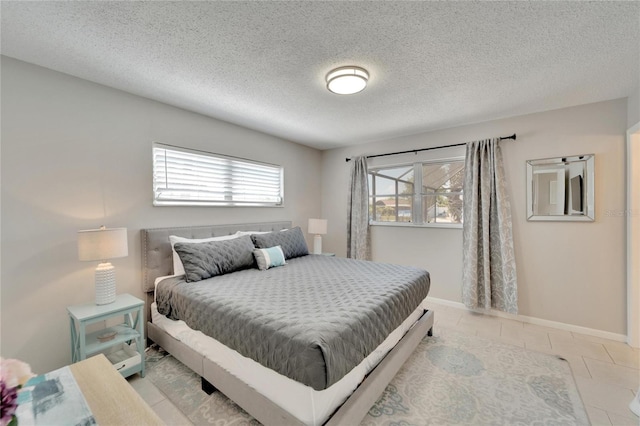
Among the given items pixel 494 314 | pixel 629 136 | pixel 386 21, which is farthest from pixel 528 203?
pixel 386 21

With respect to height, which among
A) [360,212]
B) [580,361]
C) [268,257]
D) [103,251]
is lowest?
[580,361]

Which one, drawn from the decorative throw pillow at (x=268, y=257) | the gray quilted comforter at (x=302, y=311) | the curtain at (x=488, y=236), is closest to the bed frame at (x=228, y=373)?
the gray quilted comforter at (x=302, y=311)

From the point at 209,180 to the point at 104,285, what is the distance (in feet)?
5.17

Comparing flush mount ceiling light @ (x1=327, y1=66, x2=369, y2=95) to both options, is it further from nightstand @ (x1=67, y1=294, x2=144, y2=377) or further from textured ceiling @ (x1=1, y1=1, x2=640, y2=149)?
nightstand @ (x1=67, y1=294, x2=144, y2=377)

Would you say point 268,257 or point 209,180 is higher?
point 209,180

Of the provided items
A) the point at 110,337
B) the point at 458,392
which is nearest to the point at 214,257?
the point at 110,337

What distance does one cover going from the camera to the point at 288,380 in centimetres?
142

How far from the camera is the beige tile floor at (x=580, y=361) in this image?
1769mm

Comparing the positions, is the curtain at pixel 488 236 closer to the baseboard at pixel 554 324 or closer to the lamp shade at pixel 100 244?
the baseboard at pixel 554 324

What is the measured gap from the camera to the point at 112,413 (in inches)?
41.1

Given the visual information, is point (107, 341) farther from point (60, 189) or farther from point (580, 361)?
point (580, 361)

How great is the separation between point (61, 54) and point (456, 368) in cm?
400

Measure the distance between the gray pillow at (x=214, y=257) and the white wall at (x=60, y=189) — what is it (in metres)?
0.57

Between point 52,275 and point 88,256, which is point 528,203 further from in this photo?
point 52,275
